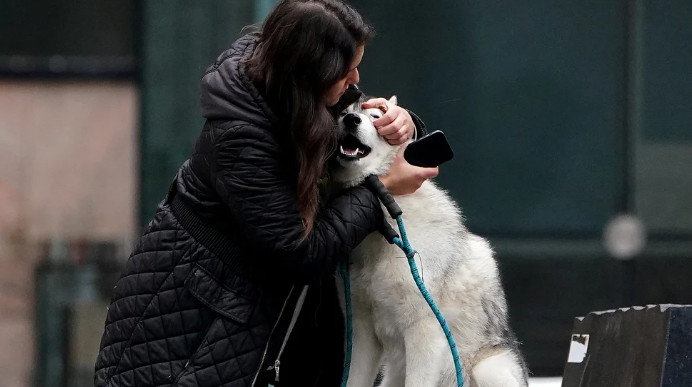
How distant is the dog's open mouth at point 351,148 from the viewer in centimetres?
298

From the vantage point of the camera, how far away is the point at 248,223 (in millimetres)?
2486

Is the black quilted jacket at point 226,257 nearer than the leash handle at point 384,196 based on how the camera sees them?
Yes

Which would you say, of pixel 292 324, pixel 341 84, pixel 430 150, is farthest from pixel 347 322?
pixel 341 84

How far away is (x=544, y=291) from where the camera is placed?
6.51 m

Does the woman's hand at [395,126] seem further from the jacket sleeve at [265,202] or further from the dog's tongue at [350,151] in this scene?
the jacket sleeve at [265,202]

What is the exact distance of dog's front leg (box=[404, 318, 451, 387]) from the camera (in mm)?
2975

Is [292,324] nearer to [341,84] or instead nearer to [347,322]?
[347,322]

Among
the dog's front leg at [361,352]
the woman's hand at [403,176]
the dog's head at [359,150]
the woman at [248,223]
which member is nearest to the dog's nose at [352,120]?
the dog's head at [359,150]

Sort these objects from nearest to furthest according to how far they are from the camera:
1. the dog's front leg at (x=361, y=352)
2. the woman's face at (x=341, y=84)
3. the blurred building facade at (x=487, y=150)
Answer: the woman's face at (x=341, y=84) → the dog's front leg at (x=361, y=352) → the blurred building facade at (x=487, y=150)

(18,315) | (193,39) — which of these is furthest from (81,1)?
(18,315)

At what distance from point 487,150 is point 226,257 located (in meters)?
4.18

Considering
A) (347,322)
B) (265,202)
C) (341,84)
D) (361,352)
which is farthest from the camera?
(361,352)

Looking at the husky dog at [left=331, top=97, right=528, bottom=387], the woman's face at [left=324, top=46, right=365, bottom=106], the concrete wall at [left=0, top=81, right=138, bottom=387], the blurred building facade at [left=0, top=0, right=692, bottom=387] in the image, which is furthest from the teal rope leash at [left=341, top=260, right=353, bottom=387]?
the concrete wall at [left=0, top=81, right=138, bottom=387]

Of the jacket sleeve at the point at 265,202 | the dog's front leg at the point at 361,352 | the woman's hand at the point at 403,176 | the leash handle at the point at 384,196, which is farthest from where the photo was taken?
the dog's front leg at the point at 361,352
